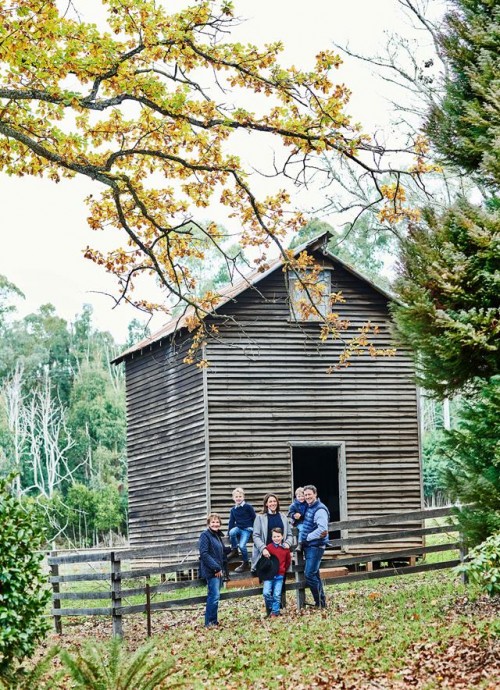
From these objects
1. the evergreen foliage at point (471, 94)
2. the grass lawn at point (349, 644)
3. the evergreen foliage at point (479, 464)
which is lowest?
the grass lawn at point (349, 644)

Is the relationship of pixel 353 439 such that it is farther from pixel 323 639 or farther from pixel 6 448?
pixel 6 448

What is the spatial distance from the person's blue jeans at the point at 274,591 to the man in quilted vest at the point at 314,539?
0.55m

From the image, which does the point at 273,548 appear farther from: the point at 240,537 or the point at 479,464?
the point at 479,464

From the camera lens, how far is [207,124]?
13.5 metres

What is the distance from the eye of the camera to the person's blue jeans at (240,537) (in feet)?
55.5

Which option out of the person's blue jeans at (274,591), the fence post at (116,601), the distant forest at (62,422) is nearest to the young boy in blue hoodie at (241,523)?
the person's blue jeans at (274,591)

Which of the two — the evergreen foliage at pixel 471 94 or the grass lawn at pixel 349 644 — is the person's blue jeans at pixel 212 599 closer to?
the grass lawn at pixel 349 644

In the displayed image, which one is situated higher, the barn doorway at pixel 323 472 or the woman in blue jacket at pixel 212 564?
the barn doorway at pixel 323 472

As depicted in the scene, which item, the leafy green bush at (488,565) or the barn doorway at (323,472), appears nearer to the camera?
the leafy green bush at (488,565)

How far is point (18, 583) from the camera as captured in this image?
9.96 meters

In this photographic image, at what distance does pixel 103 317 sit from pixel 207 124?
86.9m

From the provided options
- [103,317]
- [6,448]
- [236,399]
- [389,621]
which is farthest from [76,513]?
[103,317]

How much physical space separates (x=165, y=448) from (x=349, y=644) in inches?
511

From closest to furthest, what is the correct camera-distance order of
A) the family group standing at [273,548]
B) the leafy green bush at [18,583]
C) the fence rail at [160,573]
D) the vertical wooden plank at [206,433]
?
the leafy green bush at [18,583] < the fence rail at [160,573] < the family group standing at [273,548] < the vertical wooden plank at [206,433]
